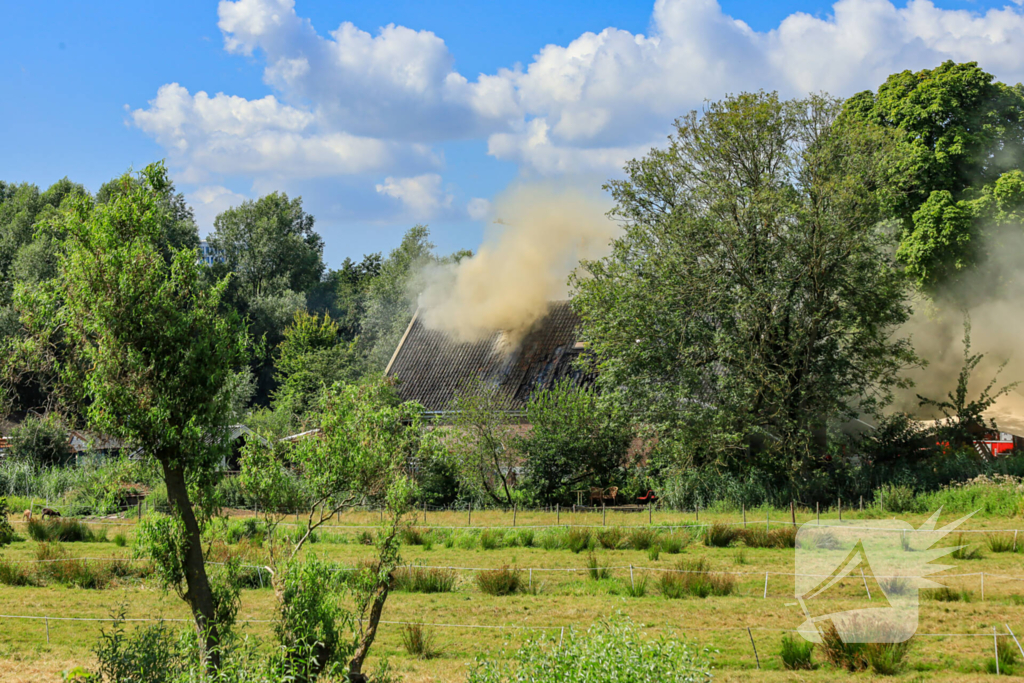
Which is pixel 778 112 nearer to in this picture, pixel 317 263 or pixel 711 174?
pixel 711 174

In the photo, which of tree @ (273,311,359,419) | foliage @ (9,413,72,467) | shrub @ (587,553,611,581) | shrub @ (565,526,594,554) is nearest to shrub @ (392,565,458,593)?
shrub @ (587,553,611,581)

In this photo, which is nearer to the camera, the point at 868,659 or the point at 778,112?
the point at 868,659

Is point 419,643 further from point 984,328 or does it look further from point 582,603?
point 984,328

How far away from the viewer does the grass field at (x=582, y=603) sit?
12.5m

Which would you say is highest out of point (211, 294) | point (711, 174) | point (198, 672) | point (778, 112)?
point (778, 112)

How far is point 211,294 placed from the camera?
9727 millimetres

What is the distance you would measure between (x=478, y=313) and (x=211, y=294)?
31904 mm

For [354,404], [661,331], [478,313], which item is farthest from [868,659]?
[478,313]

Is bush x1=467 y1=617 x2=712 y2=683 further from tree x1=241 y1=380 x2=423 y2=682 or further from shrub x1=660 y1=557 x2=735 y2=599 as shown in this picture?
shrub x1=660 y1=557 x2=735 y2=599

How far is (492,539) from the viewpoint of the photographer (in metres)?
21.5

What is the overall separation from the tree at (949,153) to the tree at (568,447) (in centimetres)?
1719

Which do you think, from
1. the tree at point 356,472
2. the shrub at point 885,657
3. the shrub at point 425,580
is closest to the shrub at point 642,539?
the shrub at point 425,580

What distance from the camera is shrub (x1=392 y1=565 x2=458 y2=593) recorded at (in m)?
17.6

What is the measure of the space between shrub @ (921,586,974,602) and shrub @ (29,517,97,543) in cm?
2200
